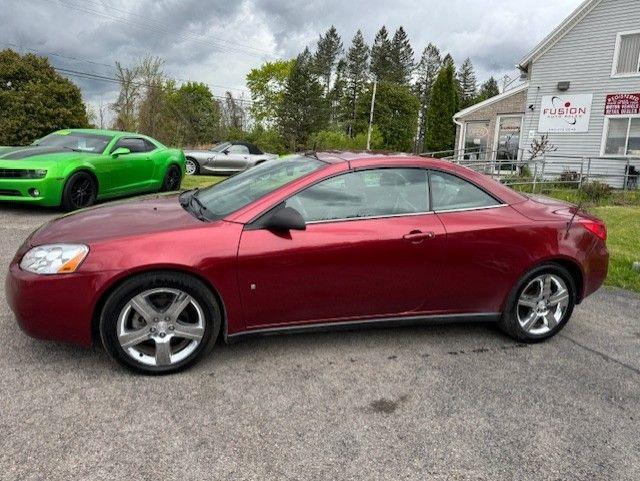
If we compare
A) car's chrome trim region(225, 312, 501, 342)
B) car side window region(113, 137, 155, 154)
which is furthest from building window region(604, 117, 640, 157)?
car's chrome trim region(225, 312, 501, 342)

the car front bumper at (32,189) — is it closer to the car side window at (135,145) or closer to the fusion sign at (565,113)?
the car side window at (135,145)

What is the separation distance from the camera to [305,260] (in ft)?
10.2

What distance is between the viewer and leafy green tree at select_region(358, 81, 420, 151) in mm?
52375

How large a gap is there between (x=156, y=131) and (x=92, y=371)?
2803 centimetres

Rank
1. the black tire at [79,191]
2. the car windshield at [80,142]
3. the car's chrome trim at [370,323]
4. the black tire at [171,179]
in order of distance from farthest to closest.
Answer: the black tire at [171,179] → the car windshield at [80,142] → the black tire at [79,191] → the car's chrome trim at [370,323]

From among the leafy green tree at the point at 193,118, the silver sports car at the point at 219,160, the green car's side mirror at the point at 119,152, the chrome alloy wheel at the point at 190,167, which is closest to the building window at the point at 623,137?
the silver sports car at the point at 219,160

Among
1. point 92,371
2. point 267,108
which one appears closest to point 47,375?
point 92,371

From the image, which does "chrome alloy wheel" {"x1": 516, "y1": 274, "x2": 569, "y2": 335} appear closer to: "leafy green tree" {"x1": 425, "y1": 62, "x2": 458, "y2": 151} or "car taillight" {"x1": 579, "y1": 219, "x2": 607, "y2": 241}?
"car taillight" {"x1": 579, "y1": 219, "x2": 607, "y2": 241}

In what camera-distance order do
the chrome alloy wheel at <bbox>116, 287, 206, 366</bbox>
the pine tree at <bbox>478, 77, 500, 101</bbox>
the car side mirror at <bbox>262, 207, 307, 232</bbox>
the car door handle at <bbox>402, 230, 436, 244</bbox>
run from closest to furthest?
the chrome alloy wheel at <bbox>116, 287, 206, 366</bbox>, the car side mirror at <bbox>262, 207, 307, 232</bbox>, the car door handle at <bbox>402, 230, 436, 244</bbox>, the pine tree at <bbox>478, 77, 500, 101</bbox>

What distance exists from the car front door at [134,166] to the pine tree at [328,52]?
52608 millimetres

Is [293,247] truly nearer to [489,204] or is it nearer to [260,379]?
[260,379]

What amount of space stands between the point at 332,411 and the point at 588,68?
1820 cm

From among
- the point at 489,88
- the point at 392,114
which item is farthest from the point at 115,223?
the point at 489,88

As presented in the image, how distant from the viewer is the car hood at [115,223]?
3.00 metres
